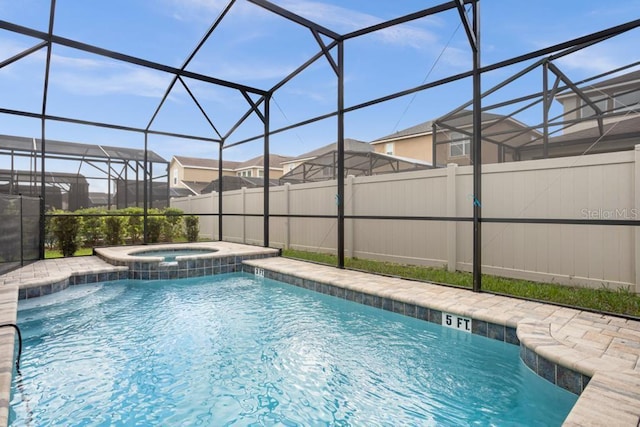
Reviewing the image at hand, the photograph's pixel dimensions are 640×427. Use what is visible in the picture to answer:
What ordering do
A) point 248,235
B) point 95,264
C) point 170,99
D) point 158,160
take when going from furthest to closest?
1. point 158,160
2. point 248,235
3. point 170,99
4. point 95,264

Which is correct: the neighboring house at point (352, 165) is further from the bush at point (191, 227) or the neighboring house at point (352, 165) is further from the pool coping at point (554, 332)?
the pool coping at point (554, 332)

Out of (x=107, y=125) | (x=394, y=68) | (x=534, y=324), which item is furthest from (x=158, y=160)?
(x=534, y=324)

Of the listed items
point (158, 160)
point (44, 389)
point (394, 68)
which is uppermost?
point (394, 68)

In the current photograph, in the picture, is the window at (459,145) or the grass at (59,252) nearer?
the window at (459,145)

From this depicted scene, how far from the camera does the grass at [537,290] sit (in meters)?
3.80

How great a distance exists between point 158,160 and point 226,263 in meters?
7.13

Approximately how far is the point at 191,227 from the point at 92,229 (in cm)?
309

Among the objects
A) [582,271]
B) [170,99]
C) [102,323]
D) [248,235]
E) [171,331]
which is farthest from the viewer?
[248,235]

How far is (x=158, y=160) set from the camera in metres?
12.5

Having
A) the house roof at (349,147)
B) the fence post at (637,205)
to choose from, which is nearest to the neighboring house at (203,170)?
the house roof at (349,147)

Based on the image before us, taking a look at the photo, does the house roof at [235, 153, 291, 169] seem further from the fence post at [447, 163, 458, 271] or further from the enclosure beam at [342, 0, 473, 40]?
the fence post at [447, 163, 458, 271]

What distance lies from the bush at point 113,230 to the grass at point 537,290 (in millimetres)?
7307

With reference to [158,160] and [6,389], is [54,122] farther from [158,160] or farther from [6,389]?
[6,389]

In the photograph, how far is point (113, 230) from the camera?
9.77 metres
